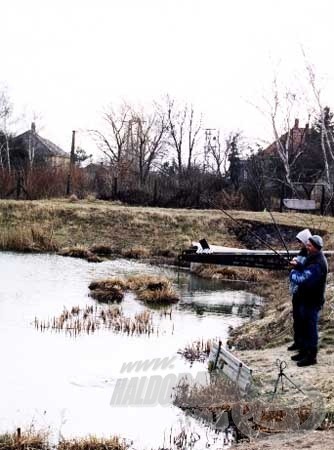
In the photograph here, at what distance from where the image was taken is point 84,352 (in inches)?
475

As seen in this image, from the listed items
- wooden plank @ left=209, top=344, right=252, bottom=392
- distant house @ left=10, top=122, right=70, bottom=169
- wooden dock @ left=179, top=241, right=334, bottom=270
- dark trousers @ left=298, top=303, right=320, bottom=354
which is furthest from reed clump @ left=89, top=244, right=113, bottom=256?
→ distant house @ left=10, top=122, right=70, bottom=169

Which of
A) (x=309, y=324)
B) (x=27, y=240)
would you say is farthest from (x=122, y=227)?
(x=309, y=324)

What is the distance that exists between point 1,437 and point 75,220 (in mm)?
23084

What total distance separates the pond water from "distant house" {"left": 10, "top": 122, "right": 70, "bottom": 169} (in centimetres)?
3515

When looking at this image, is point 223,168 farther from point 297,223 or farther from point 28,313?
point 28,313

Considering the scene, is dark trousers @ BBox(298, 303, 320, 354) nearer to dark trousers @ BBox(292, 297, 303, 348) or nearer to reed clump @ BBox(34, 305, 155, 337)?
dark trousers @ BBox(292, 297, 303, 348)

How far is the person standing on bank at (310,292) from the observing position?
9.44m

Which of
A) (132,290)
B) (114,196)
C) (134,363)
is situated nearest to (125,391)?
(134,363)

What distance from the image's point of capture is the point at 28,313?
49.7 ft

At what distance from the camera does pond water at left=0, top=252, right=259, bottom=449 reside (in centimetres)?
868

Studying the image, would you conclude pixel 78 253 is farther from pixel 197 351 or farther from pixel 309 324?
pixel 309 324

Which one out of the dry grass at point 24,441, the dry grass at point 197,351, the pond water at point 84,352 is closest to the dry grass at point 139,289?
the pond water at point 84,352

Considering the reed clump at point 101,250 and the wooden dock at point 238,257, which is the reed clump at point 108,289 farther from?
the reed clump at point 101,250

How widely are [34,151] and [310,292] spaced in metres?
52.1
